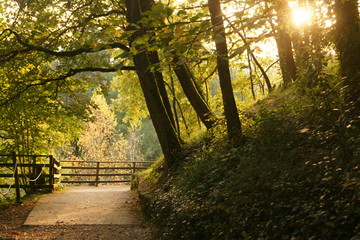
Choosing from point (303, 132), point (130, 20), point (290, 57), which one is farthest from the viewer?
point (290, 57)

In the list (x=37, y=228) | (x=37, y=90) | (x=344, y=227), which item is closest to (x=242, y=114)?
(x=344, y=227)

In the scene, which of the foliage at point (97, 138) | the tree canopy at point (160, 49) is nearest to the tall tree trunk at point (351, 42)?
the tree canopy at point (160, 49)

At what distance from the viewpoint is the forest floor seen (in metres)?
8.11

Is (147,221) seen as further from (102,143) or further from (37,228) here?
(102,143)

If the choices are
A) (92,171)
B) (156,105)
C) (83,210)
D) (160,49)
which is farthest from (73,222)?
(92,171)

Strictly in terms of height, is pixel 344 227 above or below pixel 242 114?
below

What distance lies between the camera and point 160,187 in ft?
32.8

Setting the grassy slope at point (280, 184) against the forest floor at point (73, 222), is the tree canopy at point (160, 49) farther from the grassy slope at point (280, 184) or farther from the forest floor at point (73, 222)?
the forest floor at point (73, 222)

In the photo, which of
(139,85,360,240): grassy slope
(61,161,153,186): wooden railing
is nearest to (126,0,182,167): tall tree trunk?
(139,85,360,240): grassy slope

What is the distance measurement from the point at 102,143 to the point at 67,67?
22.3 m

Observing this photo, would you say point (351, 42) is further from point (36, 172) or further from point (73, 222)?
point (36, 172)

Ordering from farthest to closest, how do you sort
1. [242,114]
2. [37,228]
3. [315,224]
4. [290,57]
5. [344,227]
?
[290,57] < [37,228] < [242,114] < [315,224] < [344,227]

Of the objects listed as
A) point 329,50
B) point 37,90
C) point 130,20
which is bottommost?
point 329,50

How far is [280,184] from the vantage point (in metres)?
4.80
